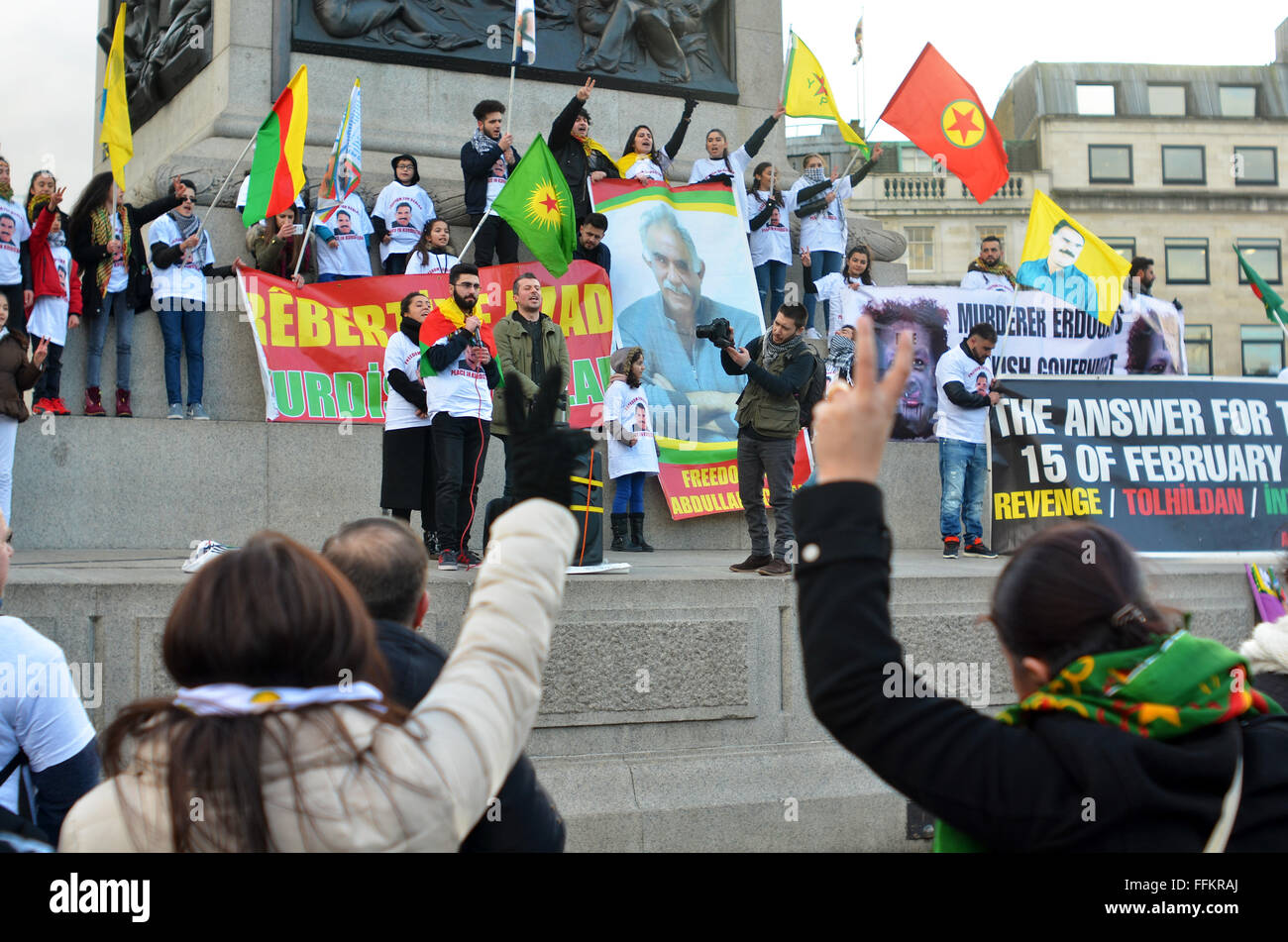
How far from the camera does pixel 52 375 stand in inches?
382

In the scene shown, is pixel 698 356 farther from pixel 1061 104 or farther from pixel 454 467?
pixel 1061 104

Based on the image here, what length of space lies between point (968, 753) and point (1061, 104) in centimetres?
7105

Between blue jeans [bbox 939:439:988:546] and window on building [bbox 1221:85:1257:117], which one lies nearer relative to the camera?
blue jeans [bbox 939:439:988:546]

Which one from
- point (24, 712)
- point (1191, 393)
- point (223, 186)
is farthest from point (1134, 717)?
point (223, 186)

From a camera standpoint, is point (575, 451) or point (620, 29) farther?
point (620, 29)

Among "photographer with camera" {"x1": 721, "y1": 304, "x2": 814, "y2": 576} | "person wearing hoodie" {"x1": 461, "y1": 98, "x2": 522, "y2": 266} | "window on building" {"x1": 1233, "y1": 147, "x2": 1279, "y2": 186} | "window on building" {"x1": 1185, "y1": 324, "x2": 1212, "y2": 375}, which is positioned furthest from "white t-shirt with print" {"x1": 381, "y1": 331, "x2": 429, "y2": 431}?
"window on building" {"x1": 1233, "y1": 147, "x2": 1279, "y2": 186}

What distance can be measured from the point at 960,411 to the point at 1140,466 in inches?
54.4

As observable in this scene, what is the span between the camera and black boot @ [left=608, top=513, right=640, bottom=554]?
33.5 feet

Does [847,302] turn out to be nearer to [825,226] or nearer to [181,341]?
[825,226]

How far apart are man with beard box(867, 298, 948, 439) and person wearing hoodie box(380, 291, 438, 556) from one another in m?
5.31

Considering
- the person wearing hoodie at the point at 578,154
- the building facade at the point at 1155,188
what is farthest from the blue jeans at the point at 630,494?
the building facade at the point at 1155,188

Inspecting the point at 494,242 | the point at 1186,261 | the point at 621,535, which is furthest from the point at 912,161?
the point at 621,535

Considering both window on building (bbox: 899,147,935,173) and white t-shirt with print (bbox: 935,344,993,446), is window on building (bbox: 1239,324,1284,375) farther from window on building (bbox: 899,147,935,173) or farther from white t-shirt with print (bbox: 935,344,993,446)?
white t-shirt with print (bbox: 935,344,993,446)

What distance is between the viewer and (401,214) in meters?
11.3
